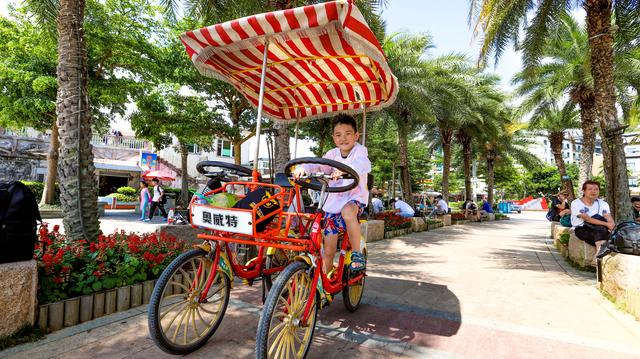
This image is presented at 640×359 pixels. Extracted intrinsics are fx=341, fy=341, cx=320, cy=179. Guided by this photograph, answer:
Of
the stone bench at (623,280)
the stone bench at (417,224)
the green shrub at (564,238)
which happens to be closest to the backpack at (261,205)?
the stone bench at (623,280)

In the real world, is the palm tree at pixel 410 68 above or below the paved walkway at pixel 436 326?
above

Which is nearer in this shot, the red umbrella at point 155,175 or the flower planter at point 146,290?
the flower planter at point 146,290

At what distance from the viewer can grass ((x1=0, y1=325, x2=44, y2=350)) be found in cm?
262

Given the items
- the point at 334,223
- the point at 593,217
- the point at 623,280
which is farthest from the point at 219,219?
the point at 593,217

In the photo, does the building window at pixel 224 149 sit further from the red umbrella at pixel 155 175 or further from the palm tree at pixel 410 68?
the palm tree at pixel 410 68

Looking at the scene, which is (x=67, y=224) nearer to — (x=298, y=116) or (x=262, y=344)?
(x=298, y=116)

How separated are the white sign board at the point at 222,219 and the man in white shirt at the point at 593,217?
5.86 metres

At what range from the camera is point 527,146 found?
29781 millimetres

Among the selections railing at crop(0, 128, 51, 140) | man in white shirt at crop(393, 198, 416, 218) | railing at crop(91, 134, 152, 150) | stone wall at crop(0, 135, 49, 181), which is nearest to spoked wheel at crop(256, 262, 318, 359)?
man in white shirt at crop(393, 198, 416, 218)

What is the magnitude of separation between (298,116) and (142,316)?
300 centimetres

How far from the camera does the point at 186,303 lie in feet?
8.84

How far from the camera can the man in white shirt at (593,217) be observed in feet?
18.1

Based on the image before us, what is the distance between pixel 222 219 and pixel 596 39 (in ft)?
30.3

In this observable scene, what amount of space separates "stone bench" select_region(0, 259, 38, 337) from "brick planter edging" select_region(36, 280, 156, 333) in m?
A: 0.13
